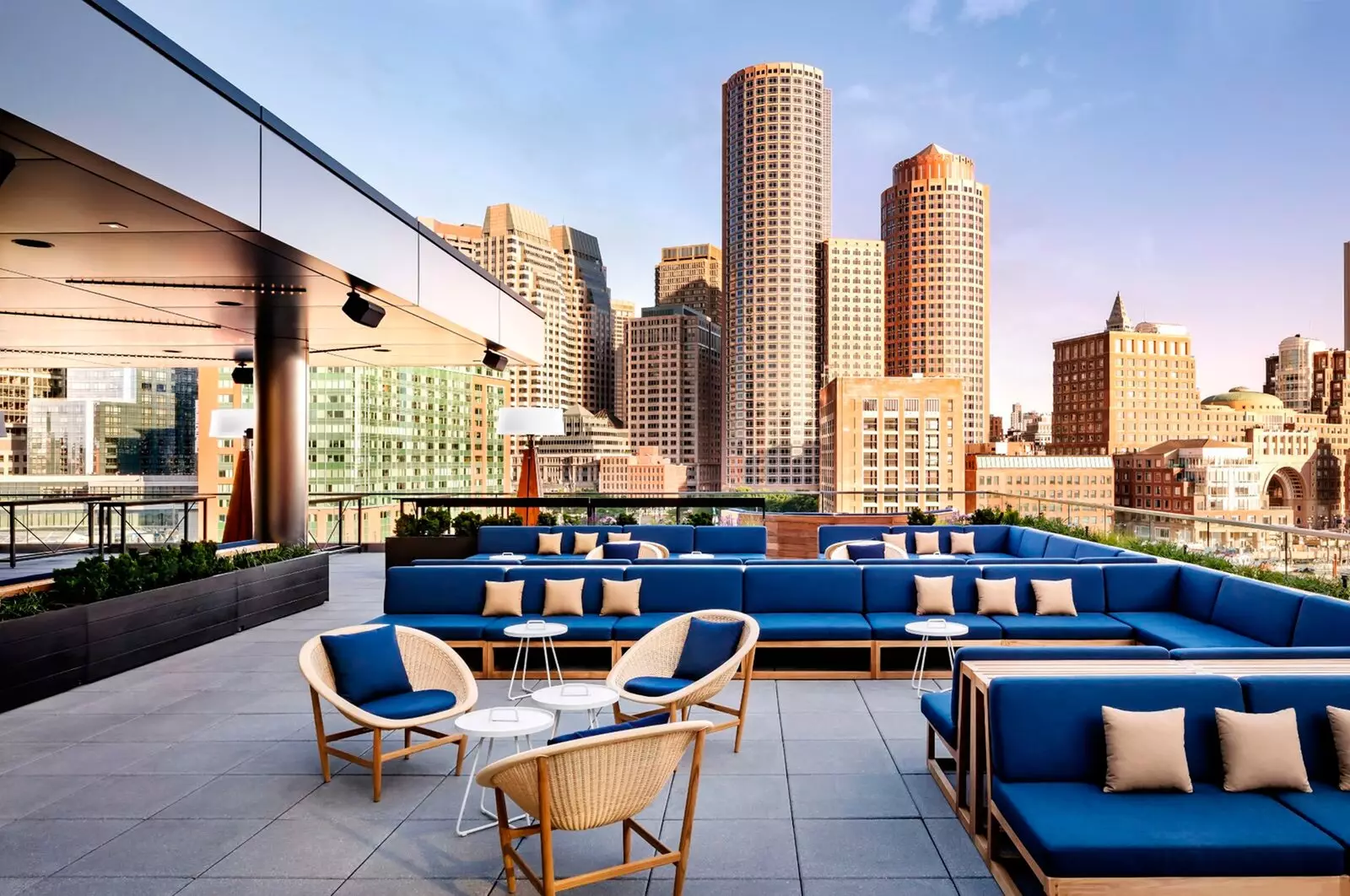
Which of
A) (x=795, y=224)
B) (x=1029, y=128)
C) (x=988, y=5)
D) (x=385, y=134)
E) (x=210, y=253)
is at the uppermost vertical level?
(x=795, y=224)

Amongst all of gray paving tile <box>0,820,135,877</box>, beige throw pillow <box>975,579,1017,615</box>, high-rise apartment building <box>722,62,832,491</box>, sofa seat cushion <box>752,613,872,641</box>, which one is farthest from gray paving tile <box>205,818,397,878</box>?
high-rise apartment building <box>722,62,832,491</box>

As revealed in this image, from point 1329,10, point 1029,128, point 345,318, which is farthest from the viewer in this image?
point 1029,128

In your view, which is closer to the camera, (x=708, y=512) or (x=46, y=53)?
(x=46, y=53)

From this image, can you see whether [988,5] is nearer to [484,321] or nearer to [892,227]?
[484,321]

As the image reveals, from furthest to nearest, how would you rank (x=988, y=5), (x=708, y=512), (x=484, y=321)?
1. (x=988, y=5)
2. (x=708, y=512)
3. (x=484, y=321)

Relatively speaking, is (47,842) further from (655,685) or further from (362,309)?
(362,309)

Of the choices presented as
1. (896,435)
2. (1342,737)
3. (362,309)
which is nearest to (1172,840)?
(1342,737)

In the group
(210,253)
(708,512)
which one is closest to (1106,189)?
(708,512)

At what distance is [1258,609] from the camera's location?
5.20m

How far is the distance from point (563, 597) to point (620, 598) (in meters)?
0.44

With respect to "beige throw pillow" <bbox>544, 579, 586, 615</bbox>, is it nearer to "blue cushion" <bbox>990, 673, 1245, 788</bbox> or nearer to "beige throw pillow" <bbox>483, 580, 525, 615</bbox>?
"beige throw pillow" <bbox>483, 580, 525, 615</bbox>

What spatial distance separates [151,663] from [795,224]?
310ft

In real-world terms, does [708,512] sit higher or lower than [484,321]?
lower

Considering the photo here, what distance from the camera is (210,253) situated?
5598mm
